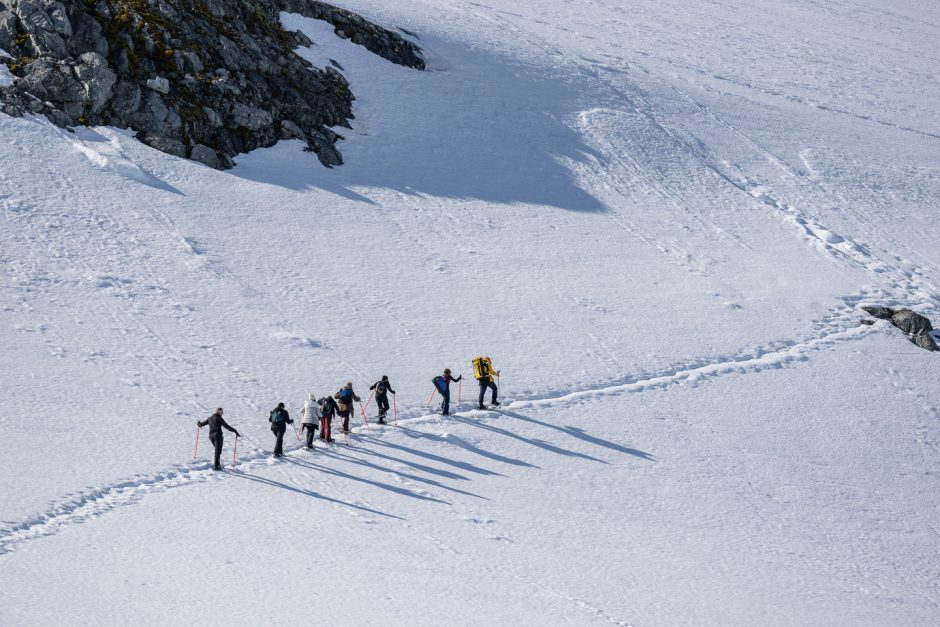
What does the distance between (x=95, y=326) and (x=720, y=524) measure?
16.1 m

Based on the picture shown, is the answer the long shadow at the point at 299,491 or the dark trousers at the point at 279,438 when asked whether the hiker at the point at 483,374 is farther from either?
the long shadow at the point at 299,491

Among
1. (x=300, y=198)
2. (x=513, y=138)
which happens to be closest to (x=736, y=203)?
(x=513, y=138)

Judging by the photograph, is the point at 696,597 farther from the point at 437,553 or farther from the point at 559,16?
the point at 559,16

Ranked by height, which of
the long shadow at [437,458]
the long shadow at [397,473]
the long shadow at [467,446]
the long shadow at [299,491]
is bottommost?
the long shadow at [299,491]

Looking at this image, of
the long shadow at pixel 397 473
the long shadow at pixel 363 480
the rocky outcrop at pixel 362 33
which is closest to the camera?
the long shadow at pixel 363 480

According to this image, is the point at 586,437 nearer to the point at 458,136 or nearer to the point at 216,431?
the point at 216,431

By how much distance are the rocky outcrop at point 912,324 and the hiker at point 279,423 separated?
20772 millimetres

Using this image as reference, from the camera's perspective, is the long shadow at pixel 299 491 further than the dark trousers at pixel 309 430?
No

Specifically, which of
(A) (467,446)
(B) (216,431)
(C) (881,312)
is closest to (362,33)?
(C) (881,312)

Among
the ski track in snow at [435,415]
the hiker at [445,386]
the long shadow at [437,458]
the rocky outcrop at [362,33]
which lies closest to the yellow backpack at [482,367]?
the hiker at [445,386]

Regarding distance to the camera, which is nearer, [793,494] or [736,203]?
[793,494]

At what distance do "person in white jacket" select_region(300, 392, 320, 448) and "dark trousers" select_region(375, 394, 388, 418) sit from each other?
188cm

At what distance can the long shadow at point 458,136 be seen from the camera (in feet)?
117

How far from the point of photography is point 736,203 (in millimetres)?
38781
